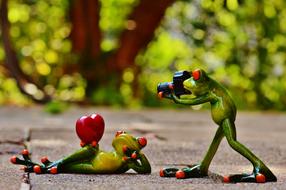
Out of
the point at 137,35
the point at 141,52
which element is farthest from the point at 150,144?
the point at 141,52

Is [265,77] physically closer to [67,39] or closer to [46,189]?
[67,39]

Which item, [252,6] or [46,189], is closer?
[46,189]

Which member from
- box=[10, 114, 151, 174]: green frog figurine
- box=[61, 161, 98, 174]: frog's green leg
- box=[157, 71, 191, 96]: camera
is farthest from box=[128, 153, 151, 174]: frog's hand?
box=[157, 71, 191, 96]: camera

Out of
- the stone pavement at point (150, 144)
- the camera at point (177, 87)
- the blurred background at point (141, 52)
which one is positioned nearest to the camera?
the stone pavement at point (150, 144)

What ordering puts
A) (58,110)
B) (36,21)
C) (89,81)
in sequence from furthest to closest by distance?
Result: (36,21), (89,81), (58,110)

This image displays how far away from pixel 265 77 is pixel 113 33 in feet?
5.78

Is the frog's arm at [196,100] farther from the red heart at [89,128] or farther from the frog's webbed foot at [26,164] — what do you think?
the frog's webbed foot at [26,164]

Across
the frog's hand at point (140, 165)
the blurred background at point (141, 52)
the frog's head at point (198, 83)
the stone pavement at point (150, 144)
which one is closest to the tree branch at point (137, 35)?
the blurred background at point (141, 52)

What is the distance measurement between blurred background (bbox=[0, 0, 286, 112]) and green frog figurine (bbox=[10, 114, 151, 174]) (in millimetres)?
4605

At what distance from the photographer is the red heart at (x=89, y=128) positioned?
228cm

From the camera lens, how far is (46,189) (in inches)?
76.4

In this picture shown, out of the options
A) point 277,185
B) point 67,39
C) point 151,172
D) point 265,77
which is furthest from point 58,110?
point 277,185

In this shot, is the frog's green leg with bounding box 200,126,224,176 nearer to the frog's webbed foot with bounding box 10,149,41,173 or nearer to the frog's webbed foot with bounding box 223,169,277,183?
the frog's webbed foot with bounding box 223,169,277,183

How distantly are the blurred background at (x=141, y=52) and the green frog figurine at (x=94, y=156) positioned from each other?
461cm
